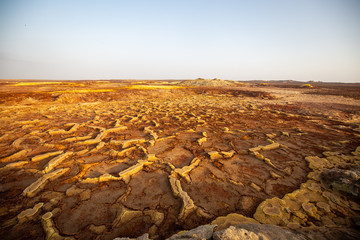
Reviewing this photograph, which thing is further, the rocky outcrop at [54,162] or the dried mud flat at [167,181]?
the rocky outcrop at [54,162]

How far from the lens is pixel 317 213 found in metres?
1.57

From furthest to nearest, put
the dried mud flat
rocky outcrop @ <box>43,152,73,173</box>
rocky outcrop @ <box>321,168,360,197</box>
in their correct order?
rocky outcrop @ <box>43,152,73,173</box>, rocky outcrop @ <box>321,168,360,197</box>, the dried mud flat

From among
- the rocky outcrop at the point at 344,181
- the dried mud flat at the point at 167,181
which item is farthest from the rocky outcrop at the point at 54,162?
the rocky outcrop at the point at 344,181

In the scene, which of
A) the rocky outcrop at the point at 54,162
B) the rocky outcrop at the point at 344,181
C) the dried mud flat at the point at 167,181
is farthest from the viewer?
the rocky outcrop at the point at 54,162

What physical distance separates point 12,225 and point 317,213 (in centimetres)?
303

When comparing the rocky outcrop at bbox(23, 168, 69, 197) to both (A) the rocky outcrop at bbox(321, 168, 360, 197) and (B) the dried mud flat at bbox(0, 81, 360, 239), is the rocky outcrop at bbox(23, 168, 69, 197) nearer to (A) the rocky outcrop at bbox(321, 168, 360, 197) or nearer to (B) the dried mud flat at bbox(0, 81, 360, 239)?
(B) the dried mud flat at bbox(0, 81, 360, 239)

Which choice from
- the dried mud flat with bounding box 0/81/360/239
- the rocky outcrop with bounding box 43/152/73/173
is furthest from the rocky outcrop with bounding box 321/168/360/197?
the rocky outcrop with bounding box 43/152/73/173

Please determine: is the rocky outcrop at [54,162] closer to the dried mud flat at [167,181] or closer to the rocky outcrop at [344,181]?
the dried mud flat at [167,181]

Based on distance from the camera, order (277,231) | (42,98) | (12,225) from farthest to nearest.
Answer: (42,98), (12,225), (277,231)

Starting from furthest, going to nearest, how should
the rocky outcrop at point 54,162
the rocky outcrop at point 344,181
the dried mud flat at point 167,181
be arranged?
the rocky outcrop at point 54,162, the rocky outcrop at point 344,181, the dried mud flat at point 167,181

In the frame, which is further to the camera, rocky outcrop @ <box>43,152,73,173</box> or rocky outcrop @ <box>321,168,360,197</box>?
rocky outcrop @ <box>43,152,73,173</box>

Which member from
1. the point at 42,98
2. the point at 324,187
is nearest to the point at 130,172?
the point at 324,187

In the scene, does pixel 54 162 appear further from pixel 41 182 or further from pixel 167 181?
pixel 167 181

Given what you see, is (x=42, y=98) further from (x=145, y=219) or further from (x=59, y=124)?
(x=145, y=219)
